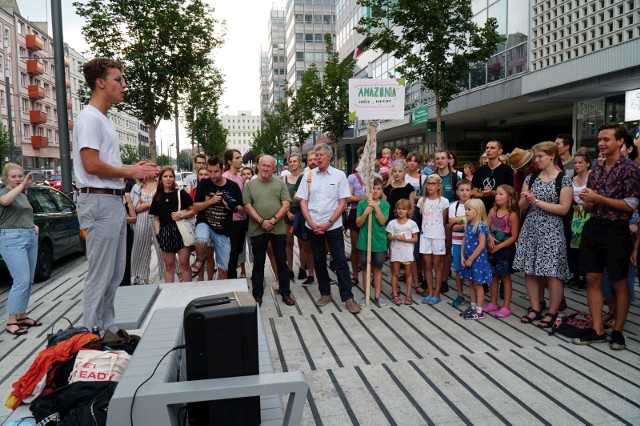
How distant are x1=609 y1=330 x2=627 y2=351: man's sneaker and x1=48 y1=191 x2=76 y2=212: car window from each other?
30.3ft

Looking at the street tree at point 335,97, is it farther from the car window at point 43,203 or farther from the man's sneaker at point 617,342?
the man's sneaker at point 617,342

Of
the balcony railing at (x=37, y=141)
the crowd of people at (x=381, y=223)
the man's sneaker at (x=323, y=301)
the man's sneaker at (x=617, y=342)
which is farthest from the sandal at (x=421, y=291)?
the balcony railing at (x=37, y=141)

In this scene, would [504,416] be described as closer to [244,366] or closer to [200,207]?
[244,366]

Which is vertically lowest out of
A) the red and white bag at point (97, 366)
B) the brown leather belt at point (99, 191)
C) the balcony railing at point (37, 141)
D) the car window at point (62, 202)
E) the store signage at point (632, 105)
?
the red and white bag at point (97, 366)

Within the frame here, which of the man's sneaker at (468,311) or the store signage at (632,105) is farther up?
Answer: the store signage at (632,105)

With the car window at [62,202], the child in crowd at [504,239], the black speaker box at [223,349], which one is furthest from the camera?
the car window at [62,202]

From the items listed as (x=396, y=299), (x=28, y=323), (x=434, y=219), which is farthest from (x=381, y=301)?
(x=28, y=323)

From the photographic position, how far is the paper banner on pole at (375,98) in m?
7.25

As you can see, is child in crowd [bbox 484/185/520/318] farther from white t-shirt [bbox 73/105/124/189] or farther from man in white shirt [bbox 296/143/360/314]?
white t-shirt [bbox 73/105/124/189]

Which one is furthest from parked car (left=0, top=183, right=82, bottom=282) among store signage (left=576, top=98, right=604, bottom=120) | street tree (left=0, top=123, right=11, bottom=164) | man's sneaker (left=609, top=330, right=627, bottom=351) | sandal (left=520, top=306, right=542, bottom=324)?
street tree (left=0, top=123, right=11, bottom=164)

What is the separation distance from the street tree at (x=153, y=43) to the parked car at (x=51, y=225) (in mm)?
6284

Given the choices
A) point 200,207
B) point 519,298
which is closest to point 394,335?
point 519,298

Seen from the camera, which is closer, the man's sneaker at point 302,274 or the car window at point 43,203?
the man's sneaker at point 302,274

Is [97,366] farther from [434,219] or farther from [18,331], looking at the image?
[434,219]
